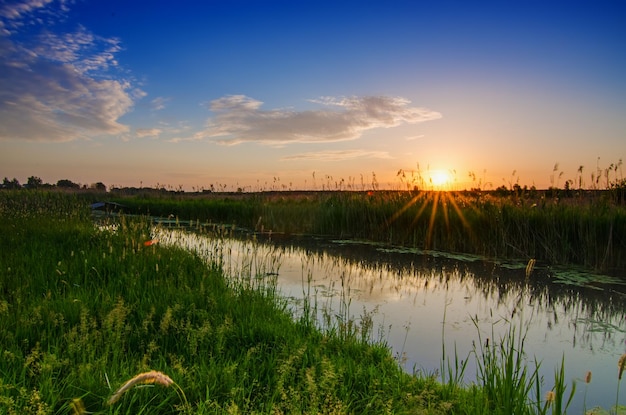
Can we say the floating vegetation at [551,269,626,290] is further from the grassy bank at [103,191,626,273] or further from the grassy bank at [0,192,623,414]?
the grassy bank at [0,192,623,414]

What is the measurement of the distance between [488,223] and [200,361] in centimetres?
847

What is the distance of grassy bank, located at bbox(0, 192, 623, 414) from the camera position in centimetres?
264

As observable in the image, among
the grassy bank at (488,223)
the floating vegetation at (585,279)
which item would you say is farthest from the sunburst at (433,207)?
the floating vegetation at (585,279)

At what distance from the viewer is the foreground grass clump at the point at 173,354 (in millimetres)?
2652

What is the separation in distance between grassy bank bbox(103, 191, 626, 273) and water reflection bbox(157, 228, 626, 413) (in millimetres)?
1185

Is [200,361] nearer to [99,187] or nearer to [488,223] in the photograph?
[488,223]

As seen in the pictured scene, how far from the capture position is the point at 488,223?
33.3 ft

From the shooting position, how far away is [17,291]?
4398mm

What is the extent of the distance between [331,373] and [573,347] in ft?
10.4

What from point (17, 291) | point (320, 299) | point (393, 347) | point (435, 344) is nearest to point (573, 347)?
point (435, 344)

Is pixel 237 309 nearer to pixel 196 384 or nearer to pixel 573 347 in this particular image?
pixel 196 384

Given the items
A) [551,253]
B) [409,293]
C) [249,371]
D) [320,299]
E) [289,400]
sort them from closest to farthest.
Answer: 1. [289,400]
2. [249,371]
3. [320,299]
4. [409,293]
5. [551,253]

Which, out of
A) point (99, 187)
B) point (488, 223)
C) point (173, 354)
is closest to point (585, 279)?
point (488, 223)

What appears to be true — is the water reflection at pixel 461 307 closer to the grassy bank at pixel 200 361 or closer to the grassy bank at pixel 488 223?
the grassy bank at pixel 200 361
